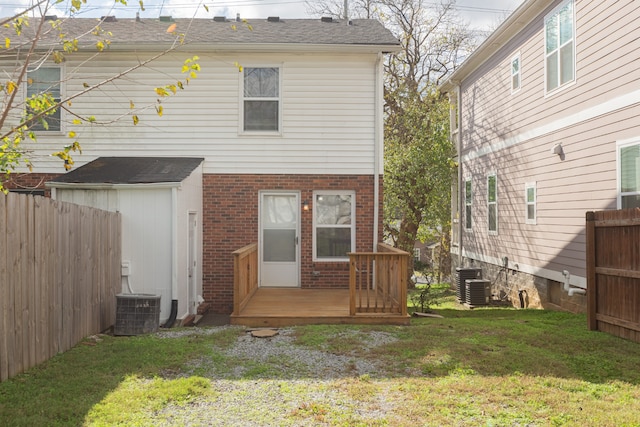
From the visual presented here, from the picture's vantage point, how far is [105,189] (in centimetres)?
950

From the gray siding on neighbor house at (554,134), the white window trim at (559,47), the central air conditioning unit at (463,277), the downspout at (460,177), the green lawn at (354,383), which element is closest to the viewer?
the green lawn at (354,383)

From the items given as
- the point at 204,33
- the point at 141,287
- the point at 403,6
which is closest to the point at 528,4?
the point at 204,33

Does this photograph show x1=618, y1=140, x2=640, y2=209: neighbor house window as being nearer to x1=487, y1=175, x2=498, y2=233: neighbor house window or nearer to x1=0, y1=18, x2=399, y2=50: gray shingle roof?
x1=0, y1=18, x2=399, y2=50: gray shingle roof

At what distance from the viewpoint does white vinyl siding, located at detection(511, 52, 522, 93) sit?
1259 cm

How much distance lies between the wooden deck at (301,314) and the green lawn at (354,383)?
0.78 meters

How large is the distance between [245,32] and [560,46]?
A: 644 centimetres

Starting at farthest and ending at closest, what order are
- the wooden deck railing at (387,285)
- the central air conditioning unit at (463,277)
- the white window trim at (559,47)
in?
the central air conditioning unit at (463,277) < the white window trim at (559,47) < the wooden deck railing at (387,285)

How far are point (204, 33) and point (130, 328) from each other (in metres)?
7.00

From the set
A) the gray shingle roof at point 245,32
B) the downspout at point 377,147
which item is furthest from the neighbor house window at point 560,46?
the downspout at point 377,147

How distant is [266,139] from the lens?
11.9 m

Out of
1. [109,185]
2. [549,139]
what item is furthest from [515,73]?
[109,185]

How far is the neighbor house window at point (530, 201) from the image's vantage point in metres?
11.9

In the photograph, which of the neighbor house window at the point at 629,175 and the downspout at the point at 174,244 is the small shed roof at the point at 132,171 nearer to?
the downspout at the point at 174,244

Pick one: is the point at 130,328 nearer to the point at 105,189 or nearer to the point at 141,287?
the point at 141,287
